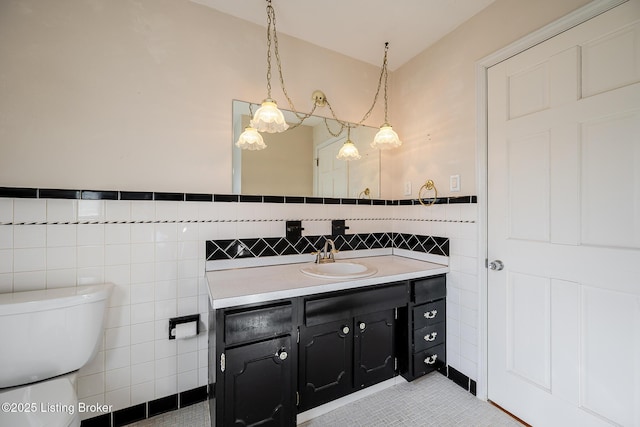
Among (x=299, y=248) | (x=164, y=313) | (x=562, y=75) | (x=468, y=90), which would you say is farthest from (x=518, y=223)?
(x=164, y=313)

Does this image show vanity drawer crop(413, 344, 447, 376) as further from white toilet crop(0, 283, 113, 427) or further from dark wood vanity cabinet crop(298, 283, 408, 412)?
white toilet crop(0, 283, 113, 427)

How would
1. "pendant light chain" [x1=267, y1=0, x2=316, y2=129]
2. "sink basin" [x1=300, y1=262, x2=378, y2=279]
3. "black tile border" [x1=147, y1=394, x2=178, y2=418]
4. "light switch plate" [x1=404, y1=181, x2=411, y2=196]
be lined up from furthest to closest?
"light switch plate" [x1=404, y1=181, x2=411, y2=196]
"pendant light chain" [x1=267, y1=0, x2=316, y2=129]
"sink basin" [x1=300, y1=262, x2=378, y2=279]
"black tile border" [x1=147, y1=394, x2=178, y2=418]

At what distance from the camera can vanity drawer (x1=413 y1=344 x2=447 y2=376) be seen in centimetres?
173

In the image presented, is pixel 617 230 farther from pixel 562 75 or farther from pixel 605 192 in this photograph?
pixel 562 75

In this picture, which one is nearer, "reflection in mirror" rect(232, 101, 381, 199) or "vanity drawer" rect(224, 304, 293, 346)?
"vanity drawer" rect(224, 304, 293, 346)

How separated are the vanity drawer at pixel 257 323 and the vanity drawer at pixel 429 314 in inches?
35.9

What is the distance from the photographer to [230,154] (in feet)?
5.68

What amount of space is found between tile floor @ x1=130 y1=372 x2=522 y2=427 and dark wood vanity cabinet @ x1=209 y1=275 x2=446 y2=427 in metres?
0.13

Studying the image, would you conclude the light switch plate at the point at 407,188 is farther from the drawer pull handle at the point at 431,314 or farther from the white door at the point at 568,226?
the drawer pull handle at the point at 431,314

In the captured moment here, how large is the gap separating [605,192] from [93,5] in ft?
9.17

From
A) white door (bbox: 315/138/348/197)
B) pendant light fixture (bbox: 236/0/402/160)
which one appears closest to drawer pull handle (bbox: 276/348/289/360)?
white door (bbox: 315/138/348/197)

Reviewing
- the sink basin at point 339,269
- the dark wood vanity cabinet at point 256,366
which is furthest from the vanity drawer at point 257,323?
the sink basin at point 339,269

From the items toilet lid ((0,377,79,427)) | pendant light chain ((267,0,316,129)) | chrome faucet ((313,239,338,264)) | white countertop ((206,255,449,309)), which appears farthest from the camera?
chrome faucet ((313,239,338,264))

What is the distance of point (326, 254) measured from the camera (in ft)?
6.46
